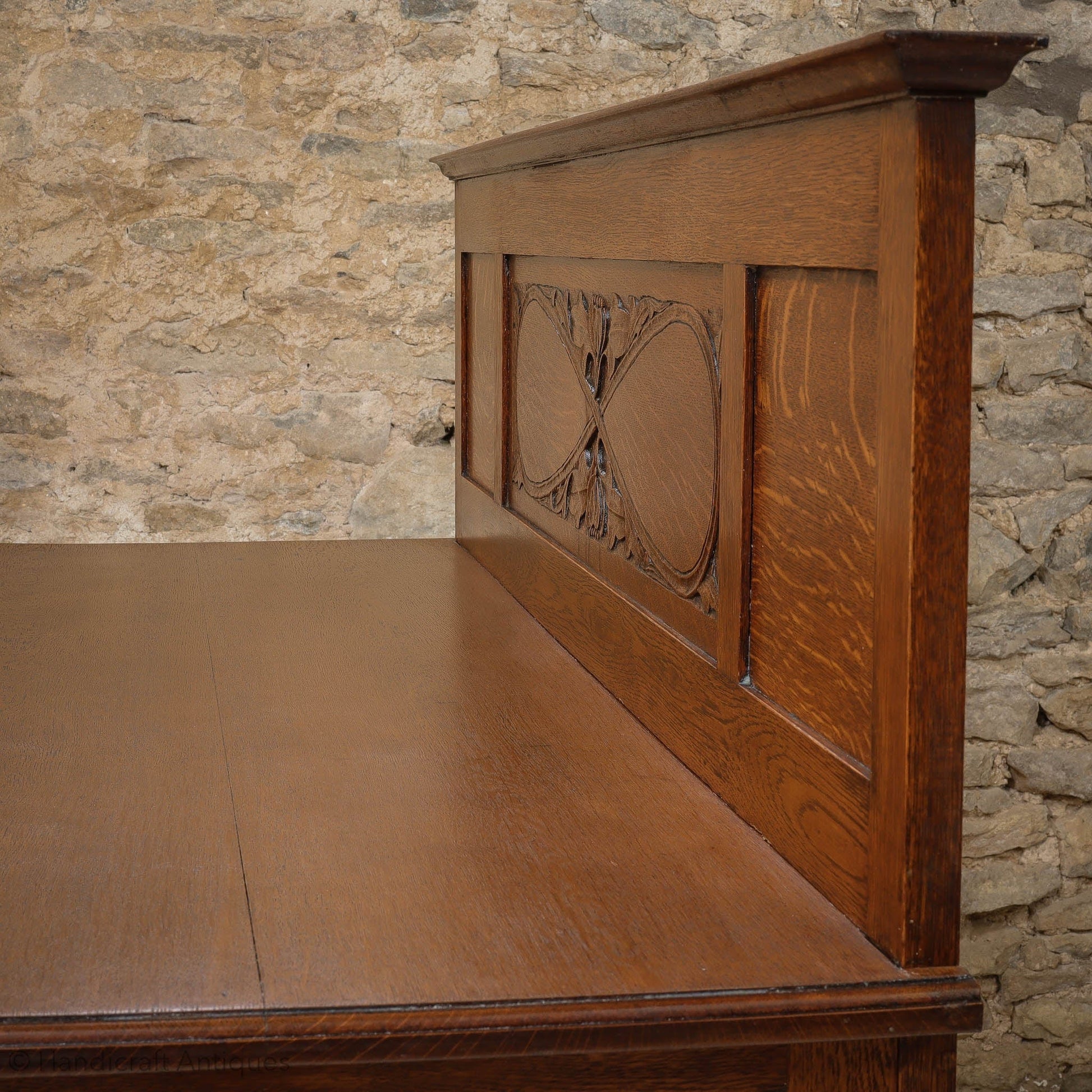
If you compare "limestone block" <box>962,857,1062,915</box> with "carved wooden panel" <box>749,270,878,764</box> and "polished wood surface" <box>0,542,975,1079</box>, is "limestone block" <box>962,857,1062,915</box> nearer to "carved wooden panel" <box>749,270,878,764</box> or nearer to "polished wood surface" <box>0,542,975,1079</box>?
"polished wood surface" <box>0,542,975,1079</box>

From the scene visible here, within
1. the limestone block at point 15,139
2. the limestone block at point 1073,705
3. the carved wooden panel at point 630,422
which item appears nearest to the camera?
the carved wooden panel at point 630,422

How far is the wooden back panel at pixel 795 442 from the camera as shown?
91 centimetres

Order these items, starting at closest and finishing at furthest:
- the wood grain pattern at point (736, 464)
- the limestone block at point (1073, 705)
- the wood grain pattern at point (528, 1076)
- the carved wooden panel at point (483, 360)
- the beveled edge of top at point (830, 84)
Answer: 1. the beveled edge of top at point (830, 84)
2. the wood grain pattern at point (528, 1076)
3. the wood grain pattern at point (736, 464)
4. the carved wooden panel at point (483, 360)
5. the limestone block at point (1073, 705)

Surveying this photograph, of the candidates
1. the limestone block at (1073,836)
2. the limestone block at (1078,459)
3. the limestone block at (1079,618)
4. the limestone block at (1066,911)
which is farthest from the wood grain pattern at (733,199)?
the limestone block at (1066,911)

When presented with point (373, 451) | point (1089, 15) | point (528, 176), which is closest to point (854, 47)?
point (528, 176)

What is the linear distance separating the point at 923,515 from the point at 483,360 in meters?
1.81

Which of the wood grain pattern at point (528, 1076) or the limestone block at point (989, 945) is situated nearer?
the wood grain pattern at point (528, 1076)

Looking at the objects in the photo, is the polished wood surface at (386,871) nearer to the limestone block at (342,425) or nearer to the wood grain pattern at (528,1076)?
the wood grain pattern at (528,1076)

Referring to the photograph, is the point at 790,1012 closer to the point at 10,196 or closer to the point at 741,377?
the point at 741,377

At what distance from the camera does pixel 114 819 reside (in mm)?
1250

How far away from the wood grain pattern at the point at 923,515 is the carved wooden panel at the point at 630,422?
1.29ft

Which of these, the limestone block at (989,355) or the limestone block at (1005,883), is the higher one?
the limestone block at (989,355)

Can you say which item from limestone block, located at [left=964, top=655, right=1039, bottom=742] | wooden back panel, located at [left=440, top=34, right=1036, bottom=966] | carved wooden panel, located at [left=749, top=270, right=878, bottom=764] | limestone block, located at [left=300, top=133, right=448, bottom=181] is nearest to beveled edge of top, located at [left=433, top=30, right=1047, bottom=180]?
wooden back panel, located at [left=440, top=34, right=1036, bottom=966]

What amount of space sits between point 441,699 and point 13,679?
0.60 metres
